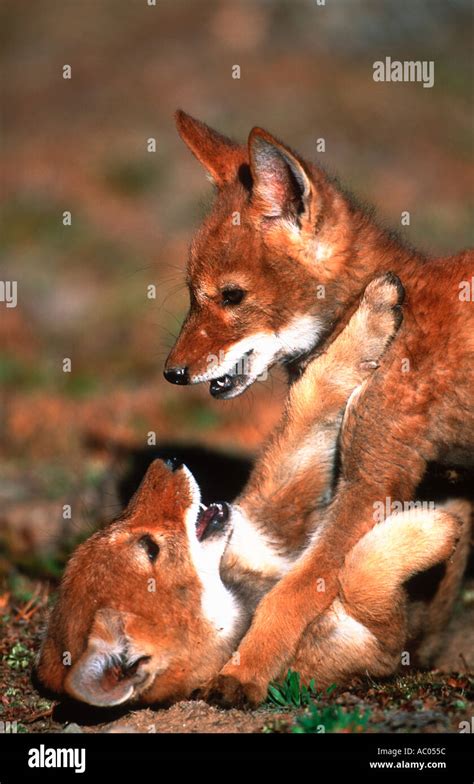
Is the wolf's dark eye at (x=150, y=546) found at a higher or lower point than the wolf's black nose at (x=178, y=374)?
lower

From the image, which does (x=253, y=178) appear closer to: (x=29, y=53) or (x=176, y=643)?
(x=176, y=643)

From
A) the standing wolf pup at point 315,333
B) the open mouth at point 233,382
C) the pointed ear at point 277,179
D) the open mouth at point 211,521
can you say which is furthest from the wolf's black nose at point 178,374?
the pointed ear at point 277,179

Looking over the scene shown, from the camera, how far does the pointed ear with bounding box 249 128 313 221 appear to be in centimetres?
479

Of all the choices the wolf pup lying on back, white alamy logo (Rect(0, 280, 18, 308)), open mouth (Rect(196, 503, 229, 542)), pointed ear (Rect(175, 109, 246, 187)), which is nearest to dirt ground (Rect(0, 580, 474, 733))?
the wolf pup lying on back

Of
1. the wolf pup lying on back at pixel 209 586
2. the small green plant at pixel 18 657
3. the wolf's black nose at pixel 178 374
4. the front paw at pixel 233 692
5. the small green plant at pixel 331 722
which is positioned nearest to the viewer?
the small green plant at pixel 331 722

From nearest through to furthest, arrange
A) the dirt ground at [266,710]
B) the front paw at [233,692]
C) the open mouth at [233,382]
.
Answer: the dirt ground at [266,710] < the front paw at [233,692] < the open mouth at [233,382]

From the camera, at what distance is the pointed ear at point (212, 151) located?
18.3 ft

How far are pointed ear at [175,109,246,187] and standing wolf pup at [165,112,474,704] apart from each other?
0.09m

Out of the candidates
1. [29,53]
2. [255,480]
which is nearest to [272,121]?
[29,53]

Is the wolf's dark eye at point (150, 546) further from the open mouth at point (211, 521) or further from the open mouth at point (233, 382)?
the open mouth at point (233, 382)

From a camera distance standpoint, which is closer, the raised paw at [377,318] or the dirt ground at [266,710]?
the dirt ground at [266,710]

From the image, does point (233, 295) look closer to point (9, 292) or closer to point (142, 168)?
point (9, 292)
